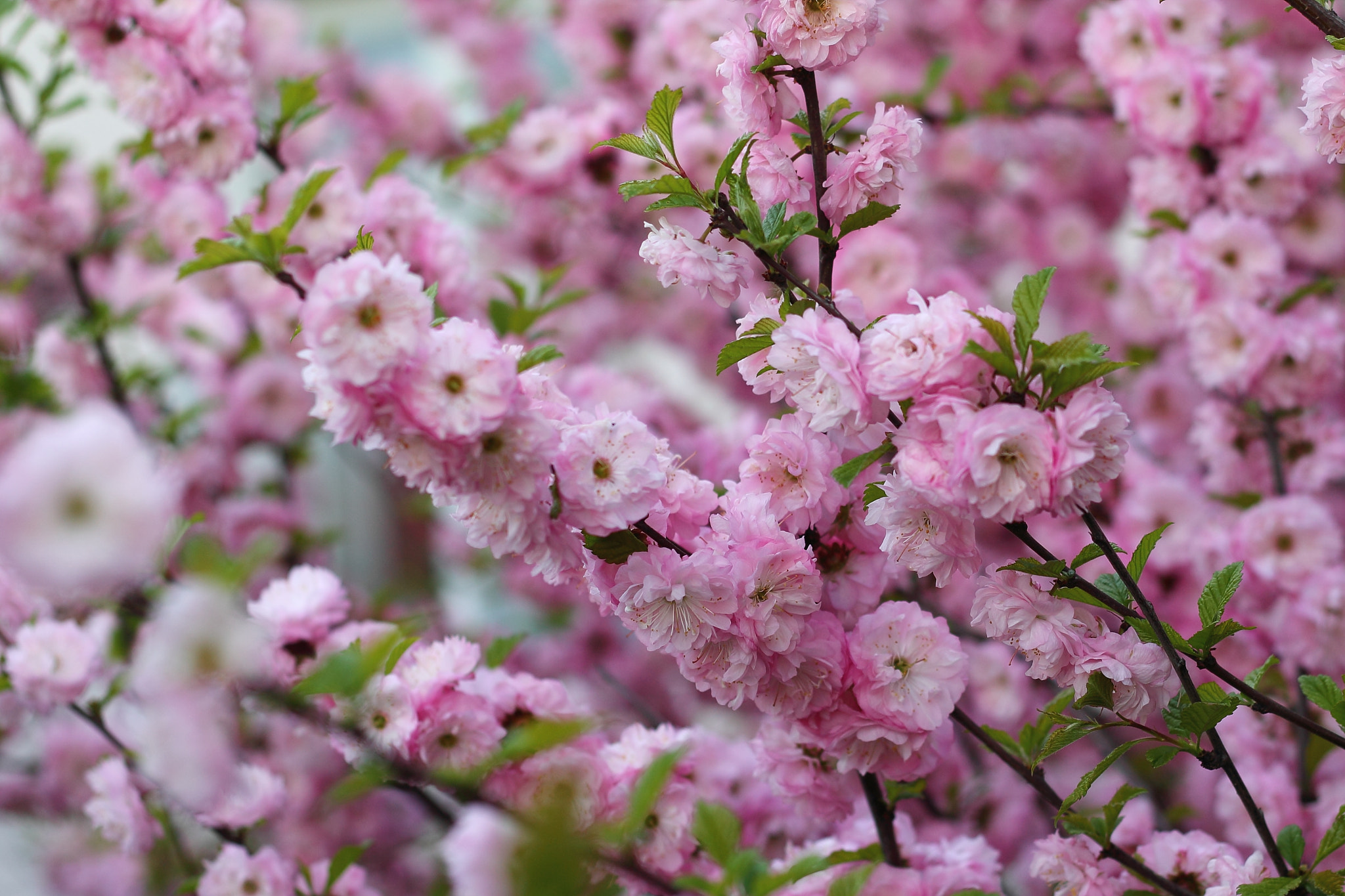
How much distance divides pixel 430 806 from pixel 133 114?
2.44ft

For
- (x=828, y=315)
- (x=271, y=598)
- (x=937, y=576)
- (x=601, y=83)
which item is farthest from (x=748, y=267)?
(x=601, y=83)

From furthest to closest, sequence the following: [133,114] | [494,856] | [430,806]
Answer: [133,114]
[430,806]
[494,856]

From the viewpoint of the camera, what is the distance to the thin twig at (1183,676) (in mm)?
617

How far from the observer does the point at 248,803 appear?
2.98 ft

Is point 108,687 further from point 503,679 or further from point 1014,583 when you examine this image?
point 1014,583

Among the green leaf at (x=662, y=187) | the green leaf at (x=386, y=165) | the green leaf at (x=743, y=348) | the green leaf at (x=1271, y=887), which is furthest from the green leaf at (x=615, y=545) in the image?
the green leaf at (x=386, y=165)

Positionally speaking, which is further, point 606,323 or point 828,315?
point 606,323

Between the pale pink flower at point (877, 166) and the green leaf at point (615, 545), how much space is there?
258 millimetres

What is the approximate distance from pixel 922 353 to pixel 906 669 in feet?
0.76

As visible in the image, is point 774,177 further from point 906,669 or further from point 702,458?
point 702,458

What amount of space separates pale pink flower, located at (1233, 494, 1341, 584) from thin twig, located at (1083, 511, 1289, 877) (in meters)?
0.50

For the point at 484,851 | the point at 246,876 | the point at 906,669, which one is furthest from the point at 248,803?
the point at 906,669

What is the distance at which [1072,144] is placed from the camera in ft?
5.81

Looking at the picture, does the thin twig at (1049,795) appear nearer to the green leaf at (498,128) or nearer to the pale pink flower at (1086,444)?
the pale pink flower at (1086,444)
